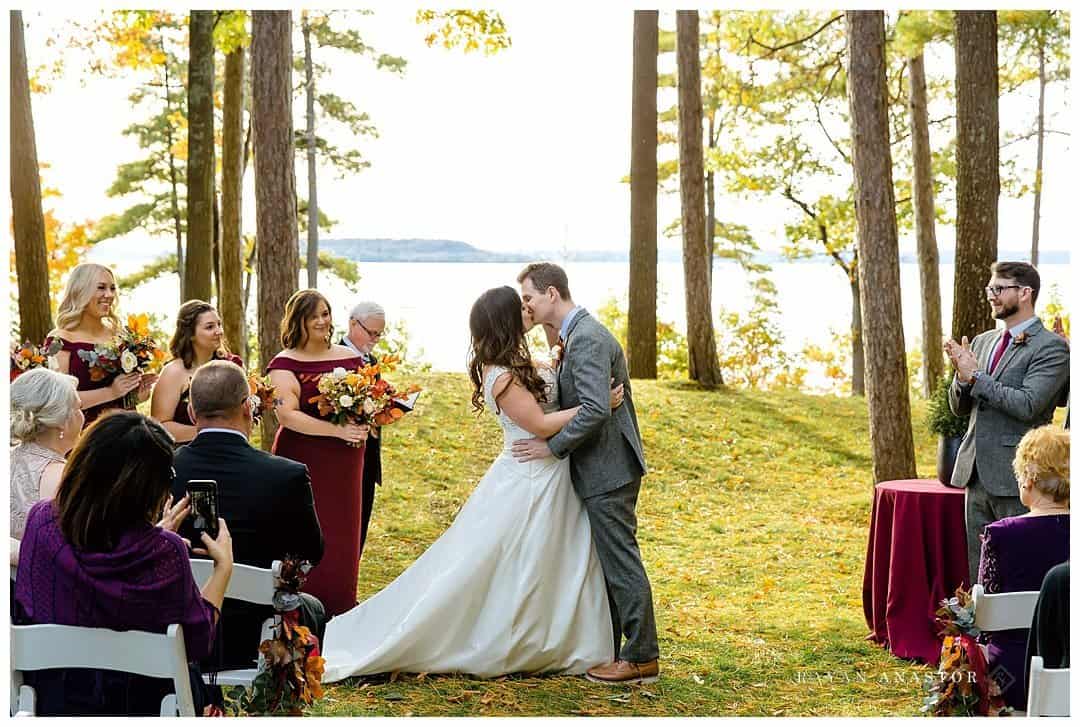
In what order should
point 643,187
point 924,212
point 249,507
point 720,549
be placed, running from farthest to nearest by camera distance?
point 924,212
point 643,187
point 720,549
point 249,507

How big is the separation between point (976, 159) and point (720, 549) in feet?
11.7

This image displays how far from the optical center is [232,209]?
13.9m

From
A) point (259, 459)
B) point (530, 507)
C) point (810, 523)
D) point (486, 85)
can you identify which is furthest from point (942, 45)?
point (259, 459)

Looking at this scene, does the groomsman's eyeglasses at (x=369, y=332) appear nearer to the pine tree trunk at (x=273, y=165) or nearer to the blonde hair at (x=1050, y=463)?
the pine tree trunk at (x=273, y=165)

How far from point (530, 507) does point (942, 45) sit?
1740 centimetres

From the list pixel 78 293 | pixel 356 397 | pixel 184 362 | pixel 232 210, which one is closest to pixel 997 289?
pixel 356 397

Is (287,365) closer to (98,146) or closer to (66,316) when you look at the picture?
(66,316)

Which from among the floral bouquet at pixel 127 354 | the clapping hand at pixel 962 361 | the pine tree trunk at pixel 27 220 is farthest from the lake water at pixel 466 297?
the clapping hand at pixel 962 361

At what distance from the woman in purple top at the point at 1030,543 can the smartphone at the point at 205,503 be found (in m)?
2.74

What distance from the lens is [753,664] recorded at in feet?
20.4

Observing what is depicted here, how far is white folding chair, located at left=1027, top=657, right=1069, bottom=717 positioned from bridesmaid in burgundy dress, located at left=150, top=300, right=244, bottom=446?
4.21 meters

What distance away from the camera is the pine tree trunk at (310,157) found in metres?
21.9

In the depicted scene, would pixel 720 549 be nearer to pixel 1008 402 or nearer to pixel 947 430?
pixel 947 430

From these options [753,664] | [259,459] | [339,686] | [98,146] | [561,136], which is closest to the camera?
[259,459]
